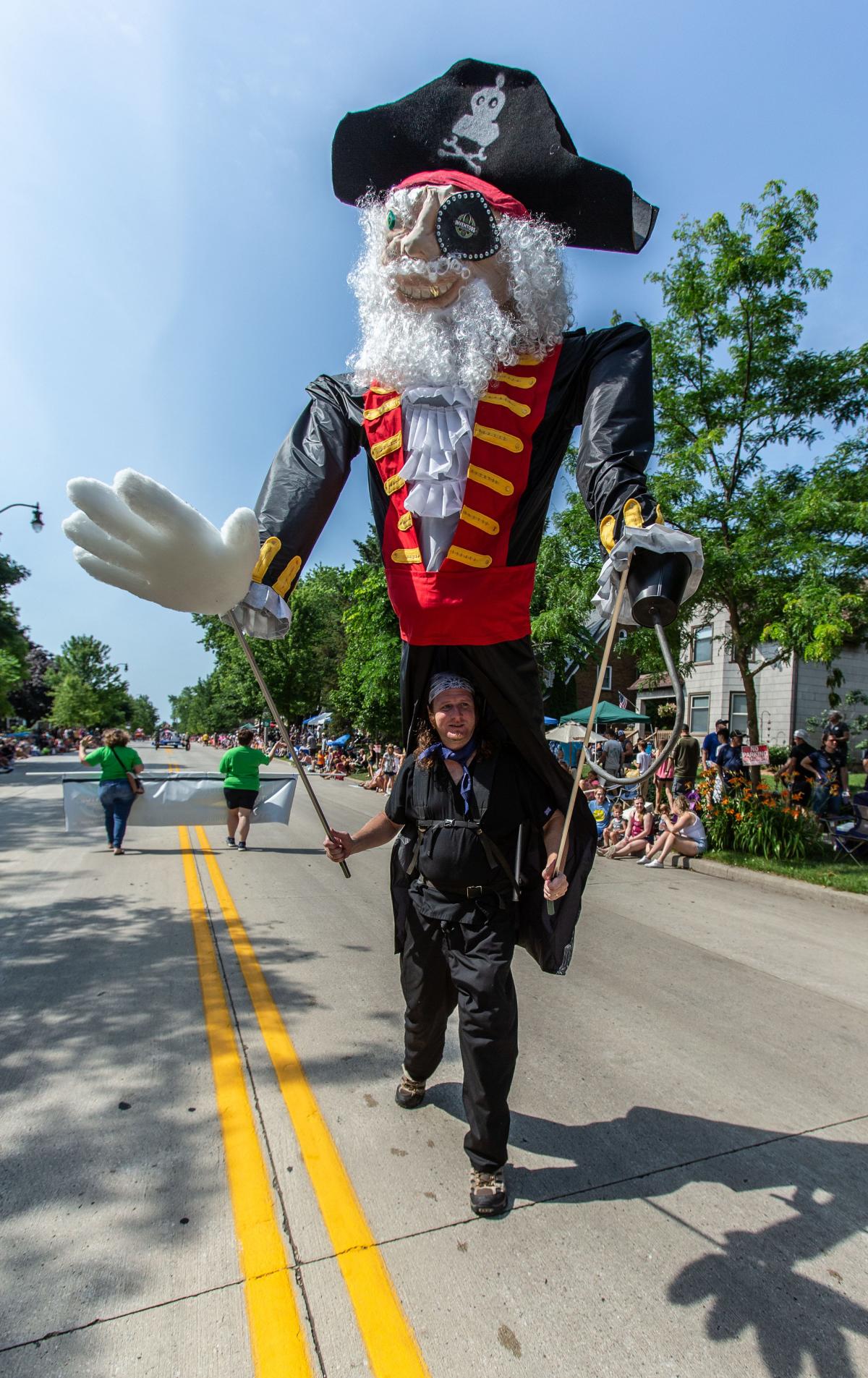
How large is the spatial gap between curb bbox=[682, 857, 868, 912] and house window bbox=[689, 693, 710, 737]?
18.3 m

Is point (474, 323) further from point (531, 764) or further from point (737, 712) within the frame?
point (737, 712)

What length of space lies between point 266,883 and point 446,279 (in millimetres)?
6088

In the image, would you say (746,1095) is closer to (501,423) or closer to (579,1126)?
(579,1126)

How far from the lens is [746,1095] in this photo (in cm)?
317

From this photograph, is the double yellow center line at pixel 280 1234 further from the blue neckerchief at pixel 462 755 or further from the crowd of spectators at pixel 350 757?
the crowd of spectators at pixel 350 757

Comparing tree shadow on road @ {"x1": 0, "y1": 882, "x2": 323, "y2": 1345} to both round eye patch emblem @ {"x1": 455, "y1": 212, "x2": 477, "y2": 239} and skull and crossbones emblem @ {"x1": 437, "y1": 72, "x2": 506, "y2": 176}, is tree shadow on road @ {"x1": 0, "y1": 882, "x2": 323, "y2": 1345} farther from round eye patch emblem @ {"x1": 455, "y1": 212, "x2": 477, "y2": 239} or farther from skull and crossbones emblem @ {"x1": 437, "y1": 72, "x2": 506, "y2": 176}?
skull and crossbones emblem @ {"x1": 437, "y1": 72, "x2": 506, "y2": 176}

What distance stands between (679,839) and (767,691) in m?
17.6

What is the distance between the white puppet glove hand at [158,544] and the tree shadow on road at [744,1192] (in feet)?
7.01

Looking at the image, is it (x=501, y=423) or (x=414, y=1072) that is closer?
(x=501, y=423)

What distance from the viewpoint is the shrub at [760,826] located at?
9453 mm

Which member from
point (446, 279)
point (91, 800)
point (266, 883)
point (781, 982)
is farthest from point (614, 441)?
point (91, 800)

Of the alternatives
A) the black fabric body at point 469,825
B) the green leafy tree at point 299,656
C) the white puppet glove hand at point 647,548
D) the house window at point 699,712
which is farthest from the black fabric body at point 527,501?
the house window at point 699,712

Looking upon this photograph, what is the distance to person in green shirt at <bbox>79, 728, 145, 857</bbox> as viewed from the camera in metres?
9.07

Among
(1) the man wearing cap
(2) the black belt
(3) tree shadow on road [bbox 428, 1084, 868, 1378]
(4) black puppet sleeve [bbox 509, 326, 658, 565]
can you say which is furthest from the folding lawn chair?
(4) black puppet sleeve [bbox 509, 326, 658, 565]
